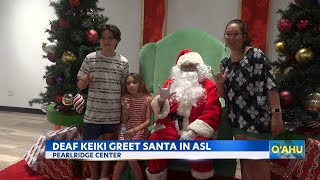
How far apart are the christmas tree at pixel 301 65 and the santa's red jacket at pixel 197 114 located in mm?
582

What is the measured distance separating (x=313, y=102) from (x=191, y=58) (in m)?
1.07

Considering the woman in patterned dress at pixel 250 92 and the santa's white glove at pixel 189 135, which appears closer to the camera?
the woman in patterned dress at pixel 250 92

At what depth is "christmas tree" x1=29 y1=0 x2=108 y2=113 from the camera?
10.5 feet

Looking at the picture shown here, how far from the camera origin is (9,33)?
566cm

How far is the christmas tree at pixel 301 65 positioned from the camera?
279cm

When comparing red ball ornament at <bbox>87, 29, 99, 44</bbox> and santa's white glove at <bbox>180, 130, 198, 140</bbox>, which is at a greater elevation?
red ball ornament at <bbox>87, 29, 99, 44</bbox>

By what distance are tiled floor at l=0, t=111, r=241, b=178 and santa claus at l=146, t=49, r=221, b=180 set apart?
942mm

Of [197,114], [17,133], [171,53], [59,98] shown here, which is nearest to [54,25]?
[59,98]

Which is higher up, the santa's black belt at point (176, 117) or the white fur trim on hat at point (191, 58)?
the white fur trim on hat at point (191, 58)

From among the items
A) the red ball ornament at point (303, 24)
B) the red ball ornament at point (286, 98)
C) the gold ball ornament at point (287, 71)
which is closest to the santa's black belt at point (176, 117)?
the red ball ornament at point (286, 98)

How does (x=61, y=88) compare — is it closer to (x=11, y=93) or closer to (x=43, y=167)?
(x=43, y=167)

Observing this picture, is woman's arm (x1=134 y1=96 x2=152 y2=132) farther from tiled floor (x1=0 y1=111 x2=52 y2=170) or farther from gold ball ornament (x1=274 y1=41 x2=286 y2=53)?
tiled floor (x1=0 y1=111 x2=52 y2=170)

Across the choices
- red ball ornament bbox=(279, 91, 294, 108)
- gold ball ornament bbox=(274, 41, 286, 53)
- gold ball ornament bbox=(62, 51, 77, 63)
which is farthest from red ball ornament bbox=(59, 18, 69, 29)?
red ball ornament bbox=(279, 91, 294, 108)

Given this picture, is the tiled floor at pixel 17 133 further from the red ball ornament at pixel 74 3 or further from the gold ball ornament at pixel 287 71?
the red ball ornament at pixel 74 3
